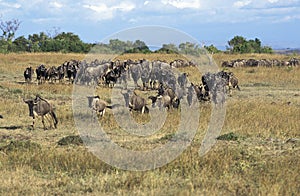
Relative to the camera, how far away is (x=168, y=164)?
9.89 meters

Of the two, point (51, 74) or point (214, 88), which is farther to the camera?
point (51, 74)

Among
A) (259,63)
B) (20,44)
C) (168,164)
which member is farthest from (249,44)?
(168,164)

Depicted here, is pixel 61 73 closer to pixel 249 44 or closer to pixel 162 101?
pixel 162 101

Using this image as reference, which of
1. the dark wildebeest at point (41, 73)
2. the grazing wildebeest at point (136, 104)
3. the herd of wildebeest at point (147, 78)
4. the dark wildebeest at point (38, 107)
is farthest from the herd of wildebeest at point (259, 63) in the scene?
the dark wildebeest at point (38, 107)

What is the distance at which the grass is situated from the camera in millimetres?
8453

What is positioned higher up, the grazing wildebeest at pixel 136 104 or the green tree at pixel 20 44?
the green tree at pixel 20 44

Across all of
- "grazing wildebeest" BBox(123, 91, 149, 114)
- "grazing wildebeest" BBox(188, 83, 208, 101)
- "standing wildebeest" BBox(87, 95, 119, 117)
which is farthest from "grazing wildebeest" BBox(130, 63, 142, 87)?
"standing wildebeest" BBox(87, 95, 119, 117)

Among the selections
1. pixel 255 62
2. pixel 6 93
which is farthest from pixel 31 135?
pixel 255 62

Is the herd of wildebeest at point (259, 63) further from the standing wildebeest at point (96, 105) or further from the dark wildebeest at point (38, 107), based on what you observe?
the dark wildebeest at point (38, 107)

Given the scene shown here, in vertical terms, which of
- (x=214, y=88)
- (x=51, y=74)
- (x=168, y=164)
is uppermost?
(x=51, y=74)

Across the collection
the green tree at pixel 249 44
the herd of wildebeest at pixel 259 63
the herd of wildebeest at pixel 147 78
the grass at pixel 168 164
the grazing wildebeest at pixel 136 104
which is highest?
the green tree at pixel 249 44

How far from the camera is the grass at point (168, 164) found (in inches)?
333

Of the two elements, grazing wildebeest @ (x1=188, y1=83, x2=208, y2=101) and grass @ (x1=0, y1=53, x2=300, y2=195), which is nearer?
grass @ (x1=0, y1=53, x2=300, y2=195)

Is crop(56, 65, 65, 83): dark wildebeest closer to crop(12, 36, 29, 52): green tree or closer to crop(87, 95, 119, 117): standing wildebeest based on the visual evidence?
crop(87, 95, 119, 117): standing wildebeest
